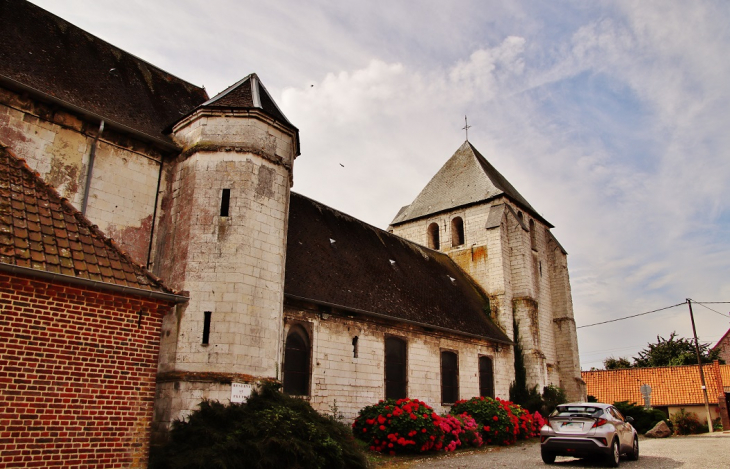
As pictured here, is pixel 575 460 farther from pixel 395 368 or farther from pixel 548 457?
pixel 395 368

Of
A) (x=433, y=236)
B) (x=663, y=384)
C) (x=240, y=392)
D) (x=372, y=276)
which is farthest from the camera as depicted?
(x=663, y=384)

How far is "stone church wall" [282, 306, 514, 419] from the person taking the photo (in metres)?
13.9

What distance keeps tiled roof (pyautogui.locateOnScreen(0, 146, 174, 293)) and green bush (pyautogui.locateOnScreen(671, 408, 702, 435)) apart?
2757cm

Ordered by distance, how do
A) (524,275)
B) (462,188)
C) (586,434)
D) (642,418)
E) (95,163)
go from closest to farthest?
(586,434), (95,163), (642,418), (524,275), (462,188)

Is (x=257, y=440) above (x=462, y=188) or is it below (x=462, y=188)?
below

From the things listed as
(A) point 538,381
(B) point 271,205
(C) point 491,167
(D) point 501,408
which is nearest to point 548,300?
(A) point 538,381

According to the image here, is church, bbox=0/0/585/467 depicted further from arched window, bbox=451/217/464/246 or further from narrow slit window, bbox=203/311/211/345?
arched window, bbox=451/217/464/246

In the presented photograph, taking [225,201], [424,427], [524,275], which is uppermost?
[524,275]

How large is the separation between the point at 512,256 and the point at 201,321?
1735 cm

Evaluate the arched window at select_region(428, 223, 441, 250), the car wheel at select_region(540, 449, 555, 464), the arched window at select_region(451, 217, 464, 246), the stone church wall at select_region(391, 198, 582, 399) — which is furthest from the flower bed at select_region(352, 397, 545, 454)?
the arched window at select_region(428, 223, 441, 250)

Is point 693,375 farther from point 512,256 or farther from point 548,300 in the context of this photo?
point 512,256

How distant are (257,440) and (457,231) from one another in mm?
20048

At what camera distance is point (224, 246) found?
11.0 m

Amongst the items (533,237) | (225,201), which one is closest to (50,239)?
(225,201)
